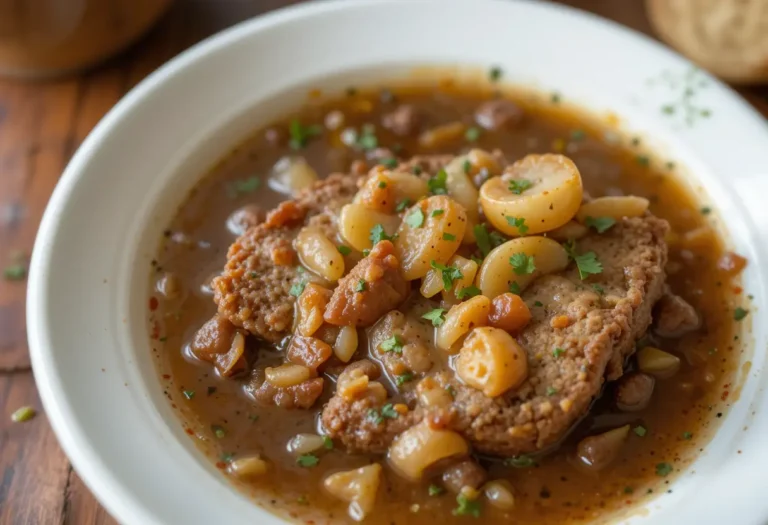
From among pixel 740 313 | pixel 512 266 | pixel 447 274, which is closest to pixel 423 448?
pixel 447 274

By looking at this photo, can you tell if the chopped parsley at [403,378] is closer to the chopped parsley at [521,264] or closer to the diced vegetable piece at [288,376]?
the diced vegetable piece at [288,376]

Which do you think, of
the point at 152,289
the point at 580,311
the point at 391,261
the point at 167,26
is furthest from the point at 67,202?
the point at 580,311

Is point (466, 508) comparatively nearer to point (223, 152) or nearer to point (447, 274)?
point (447, 274)

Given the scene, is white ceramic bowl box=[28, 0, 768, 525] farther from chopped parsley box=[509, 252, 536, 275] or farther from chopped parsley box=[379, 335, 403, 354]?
chopped parsley box=[509, 252, 536, 275]

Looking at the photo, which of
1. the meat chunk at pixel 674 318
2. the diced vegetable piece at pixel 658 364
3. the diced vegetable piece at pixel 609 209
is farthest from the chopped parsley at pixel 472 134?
the diced vegetable piece at pixel 658 364

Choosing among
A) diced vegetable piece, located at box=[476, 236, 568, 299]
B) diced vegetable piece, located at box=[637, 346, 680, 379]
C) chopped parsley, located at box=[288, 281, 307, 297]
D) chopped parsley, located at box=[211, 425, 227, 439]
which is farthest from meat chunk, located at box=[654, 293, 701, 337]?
chopped parsley, located at box=[211, 425, 227, 439]

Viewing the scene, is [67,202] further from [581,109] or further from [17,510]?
[581,109]
